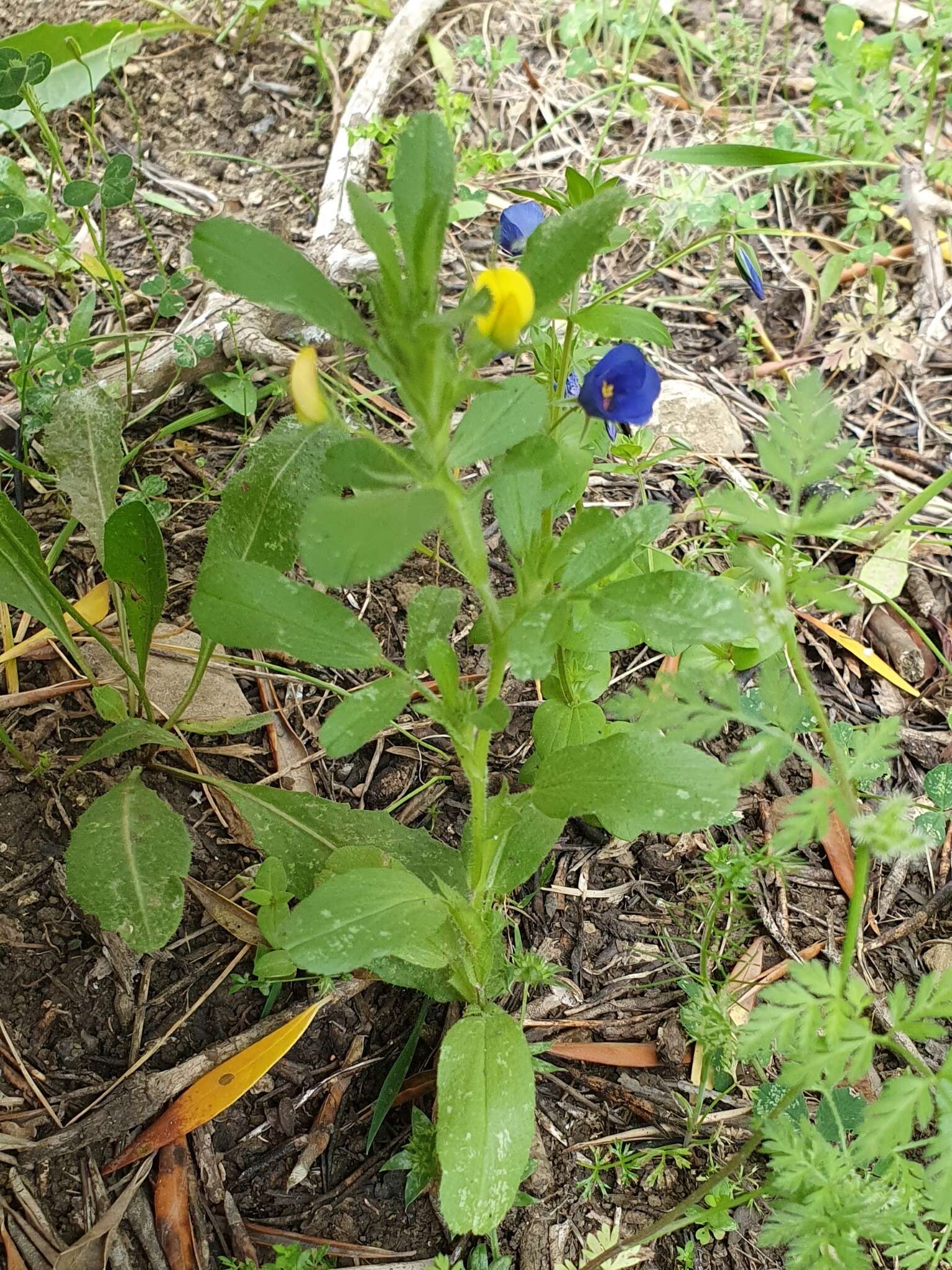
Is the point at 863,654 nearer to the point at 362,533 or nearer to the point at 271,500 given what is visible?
the point at 271,500

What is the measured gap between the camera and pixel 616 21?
10.3 feet

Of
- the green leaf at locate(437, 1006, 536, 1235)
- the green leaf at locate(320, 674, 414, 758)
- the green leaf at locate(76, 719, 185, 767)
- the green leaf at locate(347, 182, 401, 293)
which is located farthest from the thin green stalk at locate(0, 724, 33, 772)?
the green leaf at locate(347, 182, 401, 293)

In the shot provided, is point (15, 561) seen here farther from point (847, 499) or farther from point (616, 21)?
point (616, 21)

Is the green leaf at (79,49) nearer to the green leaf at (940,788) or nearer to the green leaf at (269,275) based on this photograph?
the green leaf at (269,275)

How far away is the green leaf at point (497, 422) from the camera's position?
4.34 feet

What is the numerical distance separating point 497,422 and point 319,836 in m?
0.85

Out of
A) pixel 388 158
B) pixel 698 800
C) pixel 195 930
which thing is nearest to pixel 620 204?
pixel 698 800

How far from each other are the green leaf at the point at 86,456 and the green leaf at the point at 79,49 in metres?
1.29

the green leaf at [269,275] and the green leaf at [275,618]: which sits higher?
the green leaf at [269,275]

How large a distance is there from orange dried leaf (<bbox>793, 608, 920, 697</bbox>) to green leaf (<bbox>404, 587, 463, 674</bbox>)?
1.16 meters

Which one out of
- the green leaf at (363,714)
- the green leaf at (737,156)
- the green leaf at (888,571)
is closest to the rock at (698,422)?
the green leaf at (888,571)

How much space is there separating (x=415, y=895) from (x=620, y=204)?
3.15ft

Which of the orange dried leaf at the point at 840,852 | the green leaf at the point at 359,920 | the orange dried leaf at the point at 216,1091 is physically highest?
the green leaf at the point at 359,920

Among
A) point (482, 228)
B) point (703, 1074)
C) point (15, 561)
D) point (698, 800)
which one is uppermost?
point (15, 561)
